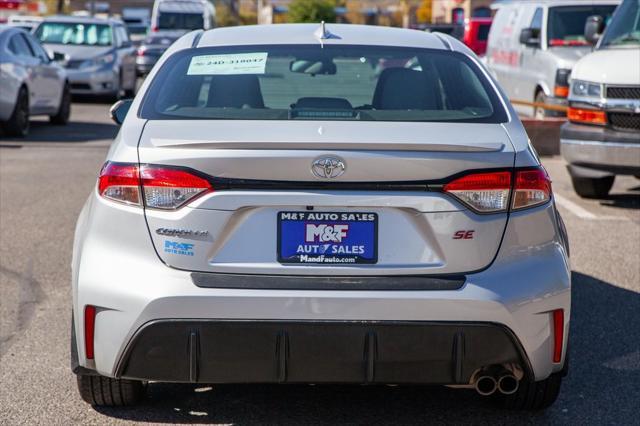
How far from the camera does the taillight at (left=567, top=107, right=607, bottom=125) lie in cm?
1034

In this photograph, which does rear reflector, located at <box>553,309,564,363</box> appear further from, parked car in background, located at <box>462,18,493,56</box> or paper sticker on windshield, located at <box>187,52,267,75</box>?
parked car in background, located at <box>462,18,493,56</box>

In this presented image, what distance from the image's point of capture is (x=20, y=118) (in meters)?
16.3

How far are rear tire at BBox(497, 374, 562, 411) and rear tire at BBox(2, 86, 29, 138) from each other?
40.4 feet

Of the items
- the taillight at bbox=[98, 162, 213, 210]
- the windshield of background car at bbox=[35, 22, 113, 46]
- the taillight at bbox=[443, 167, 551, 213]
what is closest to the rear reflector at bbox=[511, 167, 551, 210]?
the taillight at bbox=[443, 167, 551, 213]

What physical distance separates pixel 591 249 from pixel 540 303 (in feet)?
14.7

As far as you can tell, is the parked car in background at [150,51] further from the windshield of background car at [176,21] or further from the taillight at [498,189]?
the taillight at [498,189]

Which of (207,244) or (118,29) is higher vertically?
(207,244)

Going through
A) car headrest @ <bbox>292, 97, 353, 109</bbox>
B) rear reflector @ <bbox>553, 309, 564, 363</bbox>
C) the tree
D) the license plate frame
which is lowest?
the tree

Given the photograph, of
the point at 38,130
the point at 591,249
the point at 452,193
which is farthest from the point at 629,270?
the point at 38,130

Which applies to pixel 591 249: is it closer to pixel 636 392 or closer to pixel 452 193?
pixel 636 392

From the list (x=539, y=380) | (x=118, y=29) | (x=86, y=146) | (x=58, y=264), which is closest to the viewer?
(x=539, y=380)

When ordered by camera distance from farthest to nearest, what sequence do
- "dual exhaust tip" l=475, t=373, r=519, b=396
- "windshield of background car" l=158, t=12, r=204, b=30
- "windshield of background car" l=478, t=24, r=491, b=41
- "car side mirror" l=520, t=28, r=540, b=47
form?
"windshield of background car" l=158, t=12, r=204, b=30, "windshield of background car" l=478, t=24, r=491, b=41, "car side mirror" l=520, t=28, r=540, b=47, "dual exhaust tip" l=475, t=373, r=519, b=396

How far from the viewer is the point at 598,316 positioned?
21.7 feet

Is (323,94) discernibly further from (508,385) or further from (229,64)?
(508,385)
